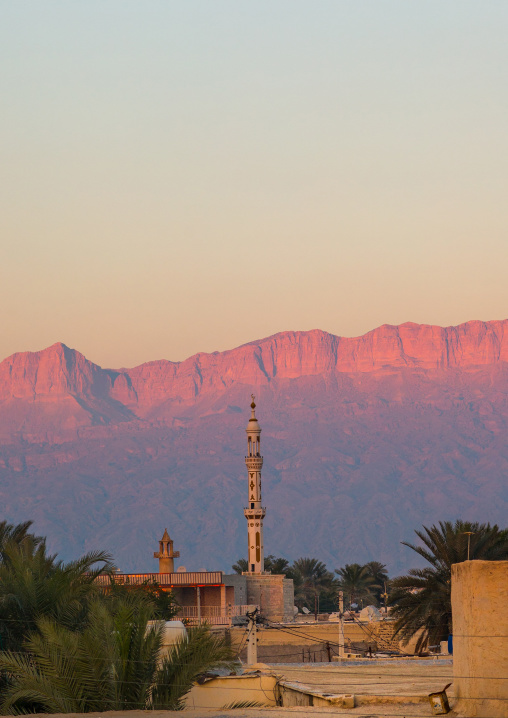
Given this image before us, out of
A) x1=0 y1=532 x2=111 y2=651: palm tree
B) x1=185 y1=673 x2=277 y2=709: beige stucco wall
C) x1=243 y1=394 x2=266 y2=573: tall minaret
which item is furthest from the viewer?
x1=243 y1=394 x2=266 y2=573: tall minaret

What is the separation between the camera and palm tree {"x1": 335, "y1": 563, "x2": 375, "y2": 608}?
340ft

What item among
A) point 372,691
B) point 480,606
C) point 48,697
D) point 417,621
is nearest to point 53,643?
point 48,697

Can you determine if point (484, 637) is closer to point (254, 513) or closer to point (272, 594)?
point (272, 594)

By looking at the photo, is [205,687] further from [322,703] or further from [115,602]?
[322,703]

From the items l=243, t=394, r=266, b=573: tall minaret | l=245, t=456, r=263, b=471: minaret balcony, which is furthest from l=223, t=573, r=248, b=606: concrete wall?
l=245, t=456, r=263, b=471: minaret balcony

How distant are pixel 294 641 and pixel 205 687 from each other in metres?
48.5

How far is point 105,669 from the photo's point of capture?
19.2 m

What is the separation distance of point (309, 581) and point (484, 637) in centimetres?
10015

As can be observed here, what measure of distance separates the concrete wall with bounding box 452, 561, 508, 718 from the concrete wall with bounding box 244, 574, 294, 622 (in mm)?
67601

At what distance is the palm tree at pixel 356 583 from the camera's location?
104m

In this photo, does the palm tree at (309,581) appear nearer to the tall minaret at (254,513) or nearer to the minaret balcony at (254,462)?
the tall minaret at (254,513)

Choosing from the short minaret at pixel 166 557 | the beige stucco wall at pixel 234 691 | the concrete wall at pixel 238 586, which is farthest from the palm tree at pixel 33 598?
the short minaret at pixel 166 557

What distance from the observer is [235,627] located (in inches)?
2790

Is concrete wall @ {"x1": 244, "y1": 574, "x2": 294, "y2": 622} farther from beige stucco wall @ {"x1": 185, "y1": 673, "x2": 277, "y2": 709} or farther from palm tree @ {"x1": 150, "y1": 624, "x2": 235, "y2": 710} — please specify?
palm tree @ {"x1": 150, "y1": 624, "x2": 235, "y2": 710}
